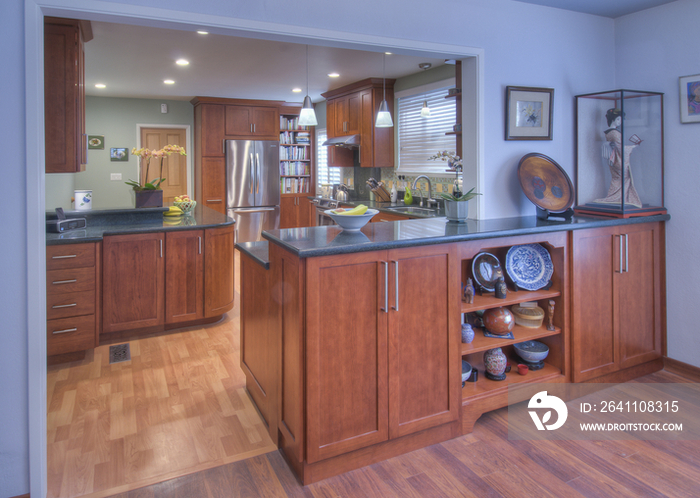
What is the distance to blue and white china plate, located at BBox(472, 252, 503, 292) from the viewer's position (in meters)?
2.65

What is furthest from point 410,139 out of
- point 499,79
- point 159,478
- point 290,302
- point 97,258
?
point 159,478

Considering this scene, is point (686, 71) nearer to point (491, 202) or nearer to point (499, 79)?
point (499, 79)

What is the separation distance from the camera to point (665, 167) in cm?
304

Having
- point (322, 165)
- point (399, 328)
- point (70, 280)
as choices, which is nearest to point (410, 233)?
point (399, 328)

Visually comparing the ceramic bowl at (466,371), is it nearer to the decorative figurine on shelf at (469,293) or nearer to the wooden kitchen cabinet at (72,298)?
the decorative figurine on shelf at (469,293)

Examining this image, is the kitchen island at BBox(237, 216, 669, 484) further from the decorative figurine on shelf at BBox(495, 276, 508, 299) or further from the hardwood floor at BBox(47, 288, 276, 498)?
the hardwood floor at BBox(47, 288, 276, 498)

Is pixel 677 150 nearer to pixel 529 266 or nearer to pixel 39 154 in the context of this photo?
pixel 529 266

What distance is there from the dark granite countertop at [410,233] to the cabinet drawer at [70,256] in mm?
1619

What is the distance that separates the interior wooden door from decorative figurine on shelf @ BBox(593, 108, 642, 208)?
649cm

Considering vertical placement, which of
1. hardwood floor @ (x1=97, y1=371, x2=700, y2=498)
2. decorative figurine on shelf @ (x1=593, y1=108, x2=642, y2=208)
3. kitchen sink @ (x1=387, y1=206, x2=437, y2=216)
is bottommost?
hardwood floor @ (x1=97, y1=371, x2=700, y2=498)

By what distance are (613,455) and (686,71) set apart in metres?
2.26

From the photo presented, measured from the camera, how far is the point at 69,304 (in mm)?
3201

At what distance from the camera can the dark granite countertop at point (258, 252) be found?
231 cm

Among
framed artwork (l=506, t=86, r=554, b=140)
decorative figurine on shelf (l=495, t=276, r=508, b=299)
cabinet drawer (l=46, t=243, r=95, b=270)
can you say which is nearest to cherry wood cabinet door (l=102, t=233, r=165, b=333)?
cabinet drawer (l=46, t=243, r=95, b=270)
